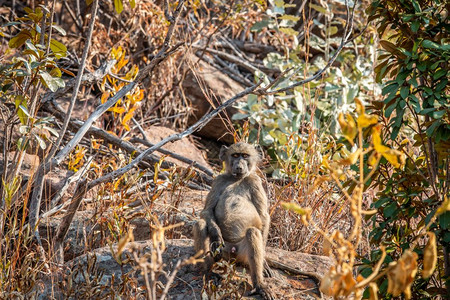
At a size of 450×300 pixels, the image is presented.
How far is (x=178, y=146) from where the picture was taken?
730 centimetres

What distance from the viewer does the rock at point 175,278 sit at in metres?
3.63

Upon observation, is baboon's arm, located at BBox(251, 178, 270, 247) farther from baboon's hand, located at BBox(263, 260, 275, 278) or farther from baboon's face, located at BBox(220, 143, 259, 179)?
baboon's hand, located at BBox(263, 260, 275, 278)

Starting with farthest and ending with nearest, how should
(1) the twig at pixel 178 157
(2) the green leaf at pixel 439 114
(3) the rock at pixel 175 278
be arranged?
(1) the twig at pixel 178 157 → (3) the rock at pixel 175 278 → (2) the green leaf at pixel 439 114

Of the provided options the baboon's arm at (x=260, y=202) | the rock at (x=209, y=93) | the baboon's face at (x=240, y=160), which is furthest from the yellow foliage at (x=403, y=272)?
the rock at (x=209, y=93)

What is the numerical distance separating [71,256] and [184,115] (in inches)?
130

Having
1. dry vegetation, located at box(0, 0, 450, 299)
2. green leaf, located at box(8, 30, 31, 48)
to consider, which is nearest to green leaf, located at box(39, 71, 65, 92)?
dry vegetation, located at box(0, 0, 450, 299)

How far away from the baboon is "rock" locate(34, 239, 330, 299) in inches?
5.5

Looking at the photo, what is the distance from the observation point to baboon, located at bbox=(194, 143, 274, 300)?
4.16 meters

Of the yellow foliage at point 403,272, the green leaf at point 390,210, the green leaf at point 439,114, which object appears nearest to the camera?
the yellow foliage at point 403,272

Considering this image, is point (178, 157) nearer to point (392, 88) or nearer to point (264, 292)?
point (264, 292)

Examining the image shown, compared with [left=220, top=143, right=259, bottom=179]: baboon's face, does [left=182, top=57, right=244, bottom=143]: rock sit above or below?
below

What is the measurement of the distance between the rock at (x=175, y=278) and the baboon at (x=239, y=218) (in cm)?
14

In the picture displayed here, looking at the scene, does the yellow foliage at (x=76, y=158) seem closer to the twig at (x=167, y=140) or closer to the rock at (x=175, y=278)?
the rock at (x=175, y=278)

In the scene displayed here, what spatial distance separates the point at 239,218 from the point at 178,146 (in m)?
2.86
